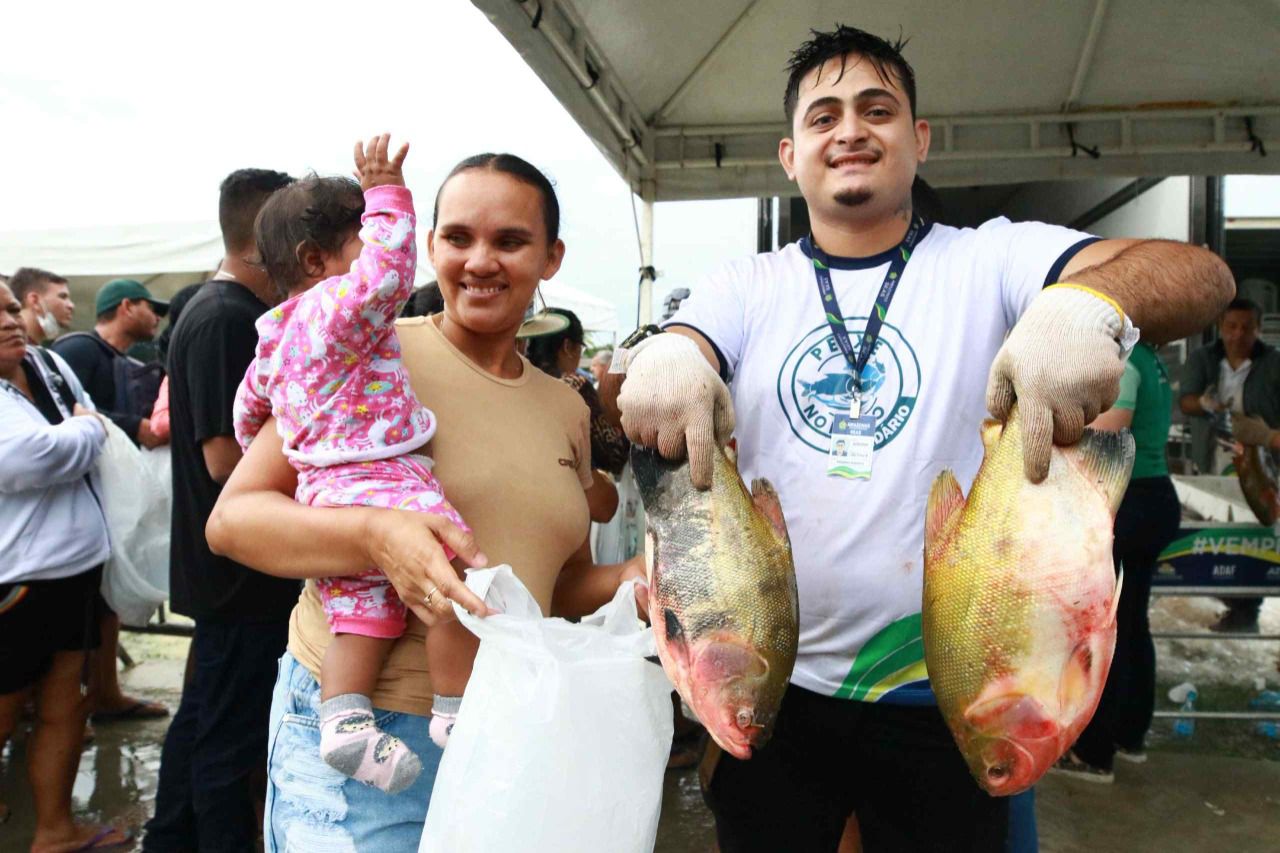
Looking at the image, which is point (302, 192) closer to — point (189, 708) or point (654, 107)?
point (189, 708)

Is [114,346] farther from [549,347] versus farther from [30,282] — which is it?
[549,347]

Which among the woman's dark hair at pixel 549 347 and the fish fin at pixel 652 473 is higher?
the woman's dark hair at pixel 549 347

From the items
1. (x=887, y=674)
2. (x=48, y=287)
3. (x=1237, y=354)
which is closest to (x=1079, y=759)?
(x=1237, y=354)

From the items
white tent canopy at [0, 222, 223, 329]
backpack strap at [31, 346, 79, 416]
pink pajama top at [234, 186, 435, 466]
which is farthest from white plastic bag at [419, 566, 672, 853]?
white tent canopy at [0, 222, 223, 329]

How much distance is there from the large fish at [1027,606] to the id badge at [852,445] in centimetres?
35

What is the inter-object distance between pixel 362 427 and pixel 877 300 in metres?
0.93

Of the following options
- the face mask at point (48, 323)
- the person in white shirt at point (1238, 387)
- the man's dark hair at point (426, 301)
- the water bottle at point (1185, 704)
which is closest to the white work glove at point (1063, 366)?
the man's dark hair at point (426, 301)

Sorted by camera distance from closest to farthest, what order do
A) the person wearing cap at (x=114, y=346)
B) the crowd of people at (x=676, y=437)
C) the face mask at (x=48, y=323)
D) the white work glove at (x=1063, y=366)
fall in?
1. the white work glove at (x=1063, y=366)
2. the crowd of people at (x=676, y=437)
3. the person wearing cap at (x=114, y=346)
4. the face mask at (x=48, y=323)

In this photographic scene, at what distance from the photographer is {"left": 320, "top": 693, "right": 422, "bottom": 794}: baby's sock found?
140 centimetres

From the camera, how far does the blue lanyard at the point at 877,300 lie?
5.09 ft

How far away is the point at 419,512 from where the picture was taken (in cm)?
133

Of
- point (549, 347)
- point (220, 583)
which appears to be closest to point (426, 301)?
point (549, 347)

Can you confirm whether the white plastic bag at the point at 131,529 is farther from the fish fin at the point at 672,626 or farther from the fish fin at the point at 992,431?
the fish fin at the point at 992,431

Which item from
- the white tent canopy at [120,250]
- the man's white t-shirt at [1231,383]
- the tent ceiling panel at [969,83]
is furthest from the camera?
the white tent canopy at [120,250]
